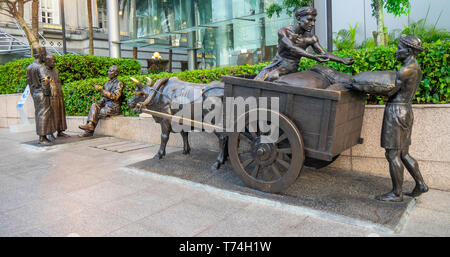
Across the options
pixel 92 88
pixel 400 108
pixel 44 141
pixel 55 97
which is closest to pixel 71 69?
pixel 92 88

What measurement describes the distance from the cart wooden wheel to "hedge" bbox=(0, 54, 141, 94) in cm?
889

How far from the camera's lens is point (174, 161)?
5688 millimetres

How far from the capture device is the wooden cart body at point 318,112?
339 centimetres

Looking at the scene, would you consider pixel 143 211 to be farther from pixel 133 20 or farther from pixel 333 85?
pixel 133 20

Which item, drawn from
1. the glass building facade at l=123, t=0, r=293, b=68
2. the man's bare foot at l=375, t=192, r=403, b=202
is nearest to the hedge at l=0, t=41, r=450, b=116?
the man's bare foot at l=375, t=192, r=403, b=202

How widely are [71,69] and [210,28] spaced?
5.72 meters

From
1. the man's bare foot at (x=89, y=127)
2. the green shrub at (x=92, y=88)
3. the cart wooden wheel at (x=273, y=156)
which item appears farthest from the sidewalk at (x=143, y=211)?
the man's bare foot at (x=89, y=127)

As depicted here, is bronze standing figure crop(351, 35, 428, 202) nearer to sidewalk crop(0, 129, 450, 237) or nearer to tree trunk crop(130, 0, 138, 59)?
sidewalk crop(0, 129, 450, 237)

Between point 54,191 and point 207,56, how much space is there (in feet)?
35.4

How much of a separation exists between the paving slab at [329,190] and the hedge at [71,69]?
23.5 feet

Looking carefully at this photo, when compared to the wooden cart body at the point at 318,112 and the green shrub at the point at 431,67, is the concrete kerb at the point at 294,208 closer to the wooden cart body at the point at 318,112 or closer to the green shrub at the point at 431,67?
the wooden cart body at the point at 318,112

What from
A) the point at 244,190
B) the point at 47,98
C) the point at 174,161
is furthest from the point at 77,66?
the point at 244,190

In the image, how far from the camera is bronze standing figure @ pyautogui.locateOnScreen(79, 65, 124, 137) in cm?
834

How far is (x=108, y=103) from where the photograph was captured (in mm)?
8656
